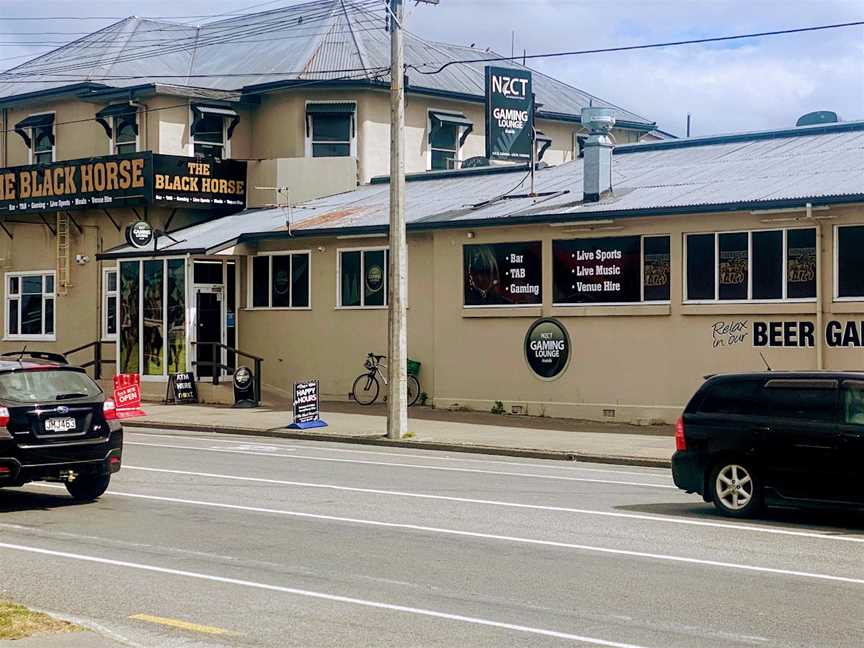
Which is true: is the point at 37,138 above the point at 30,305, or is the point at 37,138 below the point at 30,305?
above

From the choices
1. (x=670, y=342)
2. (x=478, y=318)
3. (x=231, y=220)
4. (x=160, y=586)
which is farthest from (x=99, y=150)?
(x=160, y=586)

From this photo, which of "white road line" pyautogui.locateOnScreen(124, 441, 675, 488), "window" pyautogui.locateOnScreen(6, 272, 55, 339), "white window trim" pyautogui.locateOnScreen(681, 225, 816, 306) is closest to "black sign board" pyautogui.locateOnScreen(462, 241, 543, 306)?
"white window trim" pyautogui.locateOnScreen(681, 225, 816, 306)

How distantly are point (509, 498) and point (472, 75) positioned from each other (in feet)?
98.1

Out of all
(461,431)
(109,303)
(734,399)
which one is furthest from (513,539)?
(109,303)

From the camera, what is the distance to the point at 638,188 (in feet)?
92.8

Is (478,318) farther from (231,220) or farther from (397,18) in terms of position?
(231,220)

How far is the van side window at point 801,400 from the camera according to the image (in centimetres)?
1341

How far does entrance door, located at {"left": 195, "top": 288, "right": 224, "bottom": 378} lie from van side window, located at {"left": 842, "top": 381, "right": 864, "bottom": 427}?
2304 cm

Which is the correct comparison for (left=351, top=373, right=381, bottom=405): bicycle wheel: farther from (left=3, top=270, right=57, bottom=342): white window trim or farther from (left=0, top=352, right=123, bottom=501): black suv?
(left=0, top=352, right=123, bottom=501): black suv

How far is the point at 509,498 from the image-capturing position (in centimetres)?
1570

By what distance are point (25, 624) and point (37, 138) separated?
116 feet

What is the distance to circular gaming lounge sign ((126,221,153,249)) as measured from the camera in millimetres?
34094

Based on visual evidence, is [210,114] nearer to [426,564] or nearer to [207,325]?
[207,325]

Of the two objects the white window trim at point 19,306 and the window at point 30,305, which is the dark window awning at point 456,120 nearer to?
the white window trim at point 19,306
